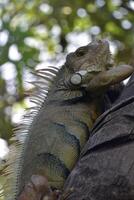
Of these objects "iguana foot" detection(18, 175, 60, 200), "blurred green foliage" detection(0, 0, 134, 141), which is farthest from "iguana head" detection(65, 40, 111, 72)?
"blurred green foliage" detection(0, 0, 134, 141)

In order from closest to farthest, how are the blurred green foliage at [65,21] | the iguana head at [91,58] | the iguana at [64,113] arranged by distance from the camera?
the iguana at [64,113], the iguana head at [91,58], the blurred green foliage at [65,21]

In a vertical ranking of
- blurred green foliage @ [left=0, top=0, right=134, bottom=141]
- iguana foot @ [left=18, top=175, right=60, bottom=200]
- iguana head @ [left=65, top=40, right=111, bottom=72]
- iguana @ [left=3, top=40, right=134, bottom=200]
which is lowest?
iguana foot @ [left=18, top=175, right=60, bottom=200]

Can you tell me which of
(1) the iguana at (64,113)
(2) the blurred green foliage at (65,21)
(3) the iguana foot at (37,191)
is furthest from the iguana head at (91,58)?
(2) the blurred green foliage at (65,21)

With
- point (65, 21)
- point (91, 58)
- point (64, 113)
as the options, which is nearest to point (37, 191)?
point (64, 113)

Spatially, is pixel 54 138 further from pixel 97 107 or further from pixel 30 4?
pixel 30 4

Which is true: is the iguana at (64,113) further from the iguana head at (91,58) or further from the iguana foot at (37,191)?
the iguana foot at (37,191)

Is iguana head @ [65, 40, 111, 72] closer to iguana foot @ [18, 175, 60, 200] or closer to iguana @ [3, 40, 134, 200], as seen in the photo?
iguana @ [3, 40, 134, 200]

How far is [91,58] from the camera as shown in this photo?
3.44m

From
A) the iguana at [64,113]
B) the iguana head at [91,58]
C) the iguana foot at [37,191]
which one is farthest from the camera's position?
the iguana head at [91,58]

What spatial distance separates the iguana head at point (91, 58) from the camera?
3.42m

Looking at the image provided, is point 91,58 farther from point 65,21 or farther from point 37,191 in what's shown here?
point 65,21

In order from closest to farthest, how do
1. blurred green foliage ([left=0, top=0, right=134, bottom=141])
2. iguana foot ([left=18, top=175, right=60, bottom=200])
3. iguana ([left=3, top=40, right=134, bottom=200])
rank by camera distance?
iguana foot ([left=18, top=175, right=60, bottom=200]) → iguana ([left=3, top=40, right=134, bottom=200]) → blurred green foliage ([left=0, top=0, right=134, bottom=141])

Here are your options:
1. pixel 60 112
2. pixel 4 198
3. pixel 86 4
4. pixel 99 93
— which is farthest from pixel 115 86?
pixel 86 4

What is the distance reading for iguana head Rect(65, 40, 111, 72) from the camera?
3415 millimetres
